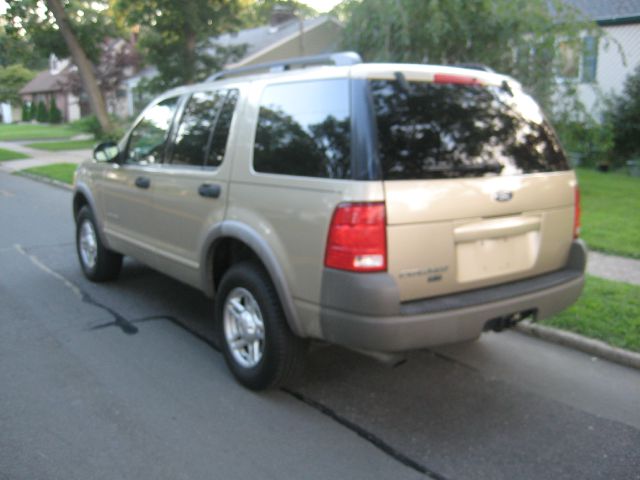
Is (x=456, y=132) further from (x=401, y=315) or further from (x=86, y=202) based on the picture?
(x=86, y=202)

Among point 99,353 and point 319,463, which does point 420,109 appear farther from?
point 99,353

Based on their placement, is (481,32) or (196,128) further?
(481,32)

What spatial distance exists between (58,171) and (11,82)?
49.5 metres

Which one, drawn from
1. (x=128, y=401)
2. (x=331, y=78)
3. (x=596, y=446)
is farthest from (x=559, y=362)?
(x=128, y=401)

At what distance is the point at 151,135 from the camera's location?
5.12m

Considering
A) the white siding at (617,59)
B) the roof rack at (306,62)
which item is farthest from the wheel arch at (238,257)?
the white siding at (617,59)

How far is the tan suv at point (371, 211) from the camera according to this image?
3.11 m

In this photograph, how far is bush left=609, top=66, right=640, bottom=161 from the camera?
1520cm

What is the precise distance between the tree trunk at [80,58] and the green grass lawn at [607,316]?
20.5 metres

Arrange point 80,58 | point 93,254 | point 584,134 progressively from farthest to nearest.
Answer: point 80,58 → point 584,134 → point 93,254

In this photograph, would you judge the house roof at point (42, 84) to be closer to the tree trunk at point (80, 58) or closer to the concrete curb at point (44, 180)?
the tree trunk at point (80, 58)

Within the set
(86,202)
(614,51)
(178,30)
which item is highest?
(178,30)

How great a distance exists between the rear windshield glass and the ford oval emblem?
4.8 inches

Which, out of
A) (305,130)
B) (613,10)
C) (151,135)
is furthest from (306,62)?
(613,10)
